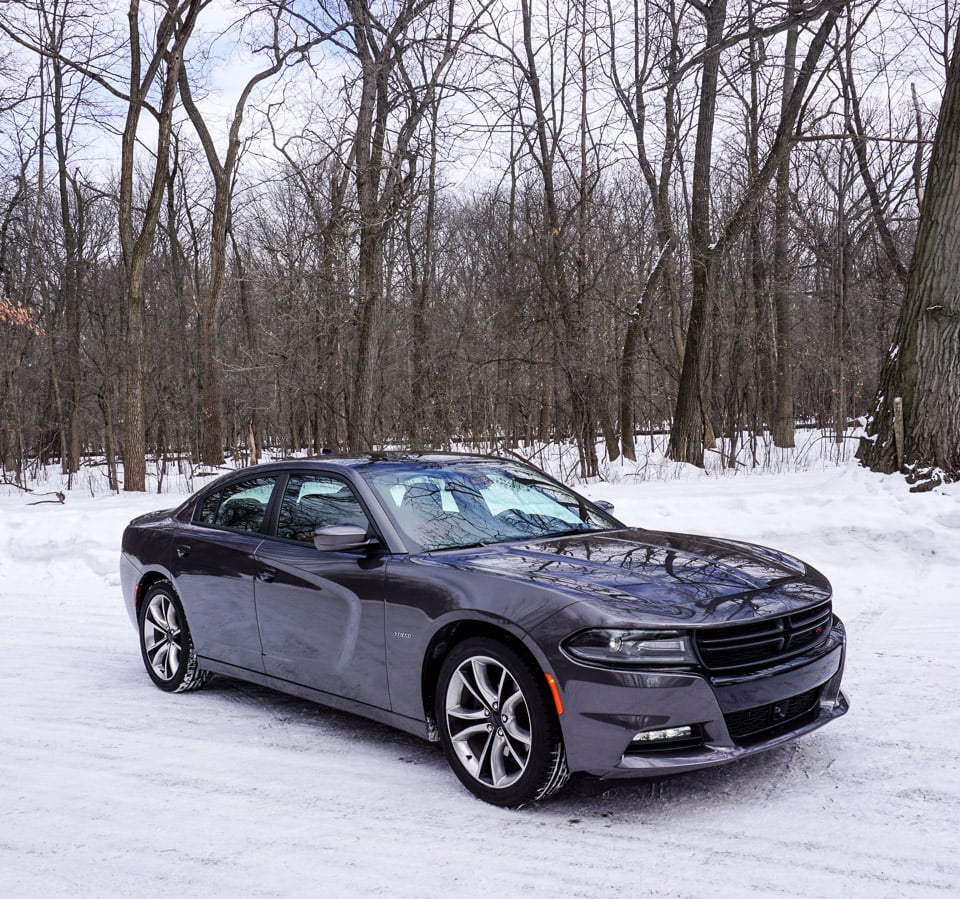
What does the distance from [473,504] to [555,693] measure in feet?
5.13

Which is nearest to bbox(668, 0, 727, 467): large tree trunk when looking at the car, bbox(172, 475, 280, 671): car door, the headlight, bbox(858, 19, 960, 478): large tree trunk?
bbox(858, 19, 960, 478): large tree trunk

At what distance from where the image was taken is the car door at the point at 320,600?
4.67 meters

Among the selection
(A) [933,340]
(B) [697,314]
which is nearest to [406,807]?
(A) [933,340]

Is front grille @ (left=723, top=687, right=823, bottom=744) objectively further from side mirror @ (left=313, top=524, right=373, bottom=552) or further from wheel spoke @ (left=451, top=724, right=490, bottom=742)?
side mirror @ (left=313, top=524, right=373, bottom=552)

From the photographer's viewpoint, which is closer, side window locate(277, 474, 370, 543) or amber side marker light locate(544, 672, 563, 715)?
amber side marker light locate(544, 672, 563, 715)

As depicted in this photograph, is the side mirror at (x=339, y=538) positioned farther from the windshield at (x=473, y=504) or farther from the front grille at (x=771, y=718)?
the front grille at (x=771, y=718)

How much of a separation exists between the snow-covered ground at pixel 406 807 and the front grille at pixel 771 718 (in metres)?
0.29

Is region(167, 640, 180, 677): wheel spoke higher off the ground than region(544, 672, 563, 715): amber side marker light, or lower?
lower

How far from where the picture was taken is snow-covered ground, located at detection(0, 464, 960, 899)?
3.35 meters

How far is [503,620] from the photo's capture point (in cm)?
399

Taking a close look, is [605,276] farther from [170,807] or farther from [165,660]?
[170,807]

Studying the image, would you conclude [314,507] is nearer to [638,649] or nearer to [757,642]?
[638,649]

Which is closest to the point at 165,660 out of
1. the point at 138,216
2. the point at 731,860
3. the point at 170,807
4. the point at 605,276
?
the point at 170,807

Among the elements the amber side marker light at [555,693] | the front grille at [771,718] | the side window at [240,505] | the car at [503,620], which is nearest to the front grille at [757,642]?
the car at [503,620]
